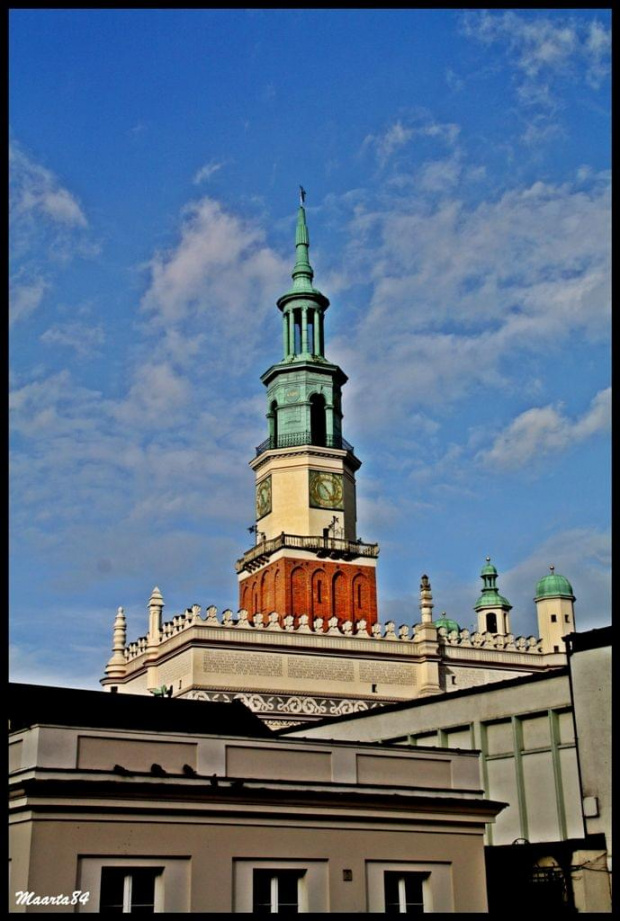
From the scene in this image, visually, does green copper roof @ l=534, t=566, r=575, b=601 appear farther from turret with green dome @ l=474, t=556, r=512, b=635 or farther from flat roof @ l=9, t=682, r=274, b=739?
flat roof @ l=9, t=682, r=274, b=739

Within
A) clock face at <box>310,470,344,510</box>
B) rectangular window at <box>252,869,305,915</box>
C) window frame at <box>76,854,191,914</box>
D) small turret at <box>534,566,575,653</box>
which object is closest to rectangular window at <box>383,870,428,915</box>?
rectangular window at <box>252,869,305,915</box>

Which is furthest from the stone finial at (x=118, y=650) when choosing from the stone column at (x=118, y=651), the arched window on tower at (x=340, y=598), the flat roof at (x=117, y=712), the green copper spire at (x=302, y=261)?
the flat roof at (x=117, y=712)

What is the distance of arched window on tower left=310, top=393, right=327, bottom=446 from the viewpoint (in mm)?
67625

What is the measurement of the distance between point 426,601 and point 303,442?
1171cm

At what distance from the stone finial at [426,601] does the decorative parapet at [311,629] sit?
4.08ft

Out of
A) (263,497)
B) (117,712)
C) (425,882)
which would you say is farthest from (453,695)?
(263,497)

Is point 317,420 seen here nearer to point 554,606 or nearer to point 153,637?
point 153,637

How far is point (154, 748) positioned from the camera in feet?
58.6

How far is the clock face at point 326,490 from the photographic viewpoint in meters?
65.1

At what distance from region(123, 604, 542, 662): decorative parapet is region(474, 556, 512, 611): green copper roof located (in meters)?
39.8

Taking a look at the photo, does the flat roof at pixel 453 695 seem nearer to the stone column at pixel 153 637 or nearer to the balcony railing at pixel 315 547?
the stone column at pixel 153 637

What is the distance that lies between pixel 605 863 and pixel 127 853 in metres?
10.1

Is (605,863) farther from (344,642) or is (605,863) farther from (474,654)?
(474,654)

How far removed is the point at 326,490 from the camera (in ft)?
215
